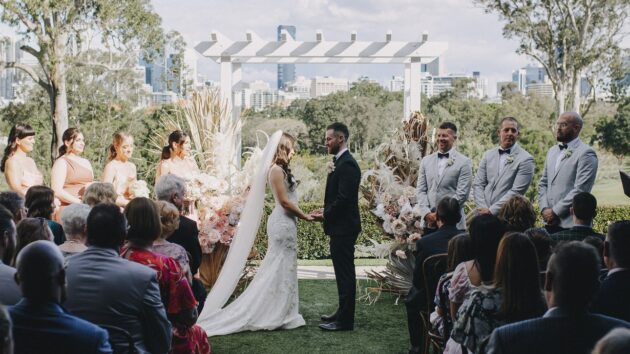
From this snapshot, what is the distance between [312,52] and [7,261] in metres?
8.34

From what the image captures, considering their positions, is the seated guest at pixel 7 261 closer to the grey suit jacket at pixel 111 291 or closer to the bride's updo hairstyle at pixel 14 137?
the grey suit jacket at pixel 111 291

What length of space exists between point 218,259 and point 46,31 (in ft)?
39.9

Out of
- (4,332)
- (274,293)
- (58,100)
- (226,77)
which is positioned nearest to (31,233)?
(4,332)

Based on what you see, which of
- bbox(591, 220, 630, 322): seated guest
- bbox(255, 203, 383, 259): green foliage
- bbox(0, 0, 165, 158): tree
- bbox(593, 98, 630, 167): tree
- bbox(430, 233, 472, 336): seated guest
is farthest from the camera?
bbox(593, 98, 630, 167): tree

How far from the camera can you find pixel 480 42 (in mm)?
39969

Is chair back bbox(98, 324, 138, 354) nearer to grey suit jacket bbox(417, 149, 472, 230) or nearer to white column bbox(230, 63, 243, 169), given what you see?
grey suit jacket bbox(417, 149, 472, 230)

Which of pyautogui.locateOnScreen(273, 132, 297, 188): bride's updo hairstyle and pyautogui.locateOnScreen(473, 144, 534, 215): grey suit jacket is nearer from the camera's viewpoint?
pyautogui.locateOnScreen(473, 144, 534, 215): grey suit jacket

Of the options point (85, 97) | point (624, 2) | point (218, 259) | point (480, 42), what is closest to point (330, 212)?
point (218, 259)

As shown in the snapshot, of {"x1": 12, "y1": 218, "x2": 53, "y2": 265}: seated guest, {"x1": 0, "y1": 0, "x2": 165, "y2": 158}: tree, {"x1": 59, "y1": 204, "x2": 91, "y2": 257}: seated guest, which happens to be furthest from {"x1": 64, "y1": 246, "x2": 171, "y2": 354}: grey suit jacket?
{"x1": 0, "y1": 0, "x2": 165, "y2": 158}: tree

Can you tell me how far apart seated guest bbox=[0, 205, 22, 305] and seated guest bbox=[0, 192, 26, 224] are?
48.0 inches

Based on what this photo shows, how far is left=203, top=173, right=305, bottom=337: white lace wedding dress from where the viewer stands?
6.27 meters

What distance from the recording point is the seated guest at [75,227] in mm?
3656

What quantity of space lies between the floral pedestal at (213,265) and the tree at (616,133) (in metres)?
24.4

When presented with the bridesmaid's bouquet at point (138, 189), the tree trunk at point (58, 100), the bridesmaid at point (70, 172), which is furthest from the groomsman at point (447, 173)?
the tree trunk at point (58, 100)
